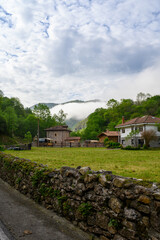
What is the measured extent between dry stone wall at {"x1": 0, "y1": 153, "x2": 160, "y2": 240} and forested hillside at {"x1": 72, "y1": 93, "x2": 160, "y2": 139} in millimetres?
65030

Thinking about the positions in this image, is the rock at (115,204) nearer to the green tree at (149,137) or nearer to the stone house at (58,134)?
the green tree at (149,137)

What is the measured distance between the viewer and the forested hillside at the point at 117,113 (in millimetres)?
68188

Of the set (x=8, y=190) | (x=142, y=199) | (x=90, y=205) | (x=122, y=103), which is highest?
(x=122, y=103)

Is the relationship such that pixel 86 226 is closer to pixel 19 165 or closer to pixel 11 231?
pixel 11 231

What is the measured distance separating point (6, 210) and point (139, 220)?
4.32 m

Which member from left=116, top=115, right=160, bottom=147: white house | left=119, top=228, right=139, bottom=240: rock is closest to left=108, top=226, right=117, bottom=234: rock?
left=119, top=228, right=139, bottom=240: rock

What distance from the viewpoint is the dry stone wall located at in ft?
9.94

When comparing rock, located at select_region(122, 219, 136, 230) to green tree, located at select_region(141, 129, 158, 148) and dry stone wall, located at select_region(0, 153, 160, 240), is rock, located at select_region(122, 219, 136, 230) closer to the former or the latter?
dry stone wall, located at select_region(0, 153, 160, 240)

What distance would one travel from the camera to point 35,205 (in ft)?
20.4

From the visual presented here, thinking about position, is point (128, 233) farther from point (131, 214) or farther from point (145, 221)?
point (145, 221)

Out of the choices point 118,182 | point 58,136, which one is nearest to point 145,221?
point 118,182

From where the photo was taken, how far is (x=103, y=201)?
379 cm

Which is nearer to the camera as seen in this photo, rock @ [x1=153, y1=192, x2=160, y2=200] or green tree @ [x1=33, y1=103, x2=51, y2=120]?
rock @ [x1=153, y1=192, x2=160, y2=200]

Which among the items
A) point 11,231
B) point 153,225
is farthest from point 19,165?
point 153,225
